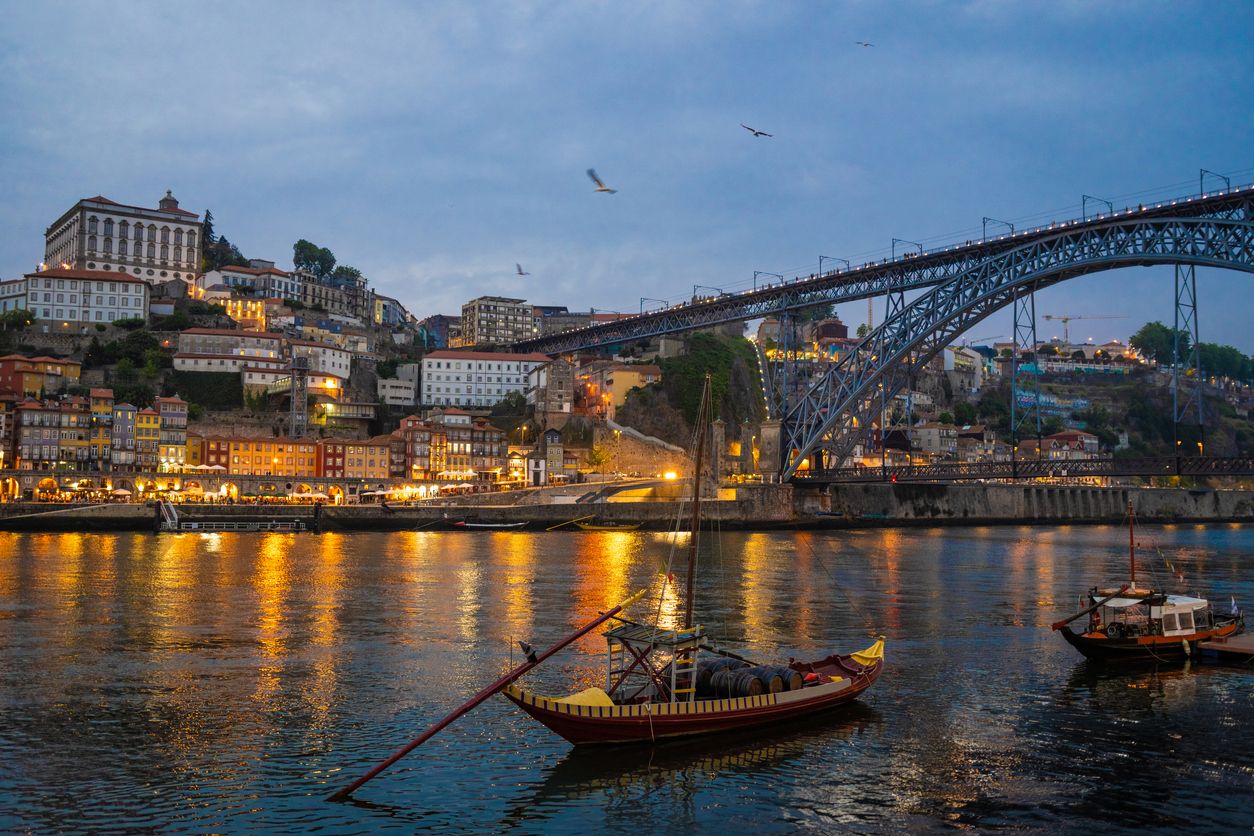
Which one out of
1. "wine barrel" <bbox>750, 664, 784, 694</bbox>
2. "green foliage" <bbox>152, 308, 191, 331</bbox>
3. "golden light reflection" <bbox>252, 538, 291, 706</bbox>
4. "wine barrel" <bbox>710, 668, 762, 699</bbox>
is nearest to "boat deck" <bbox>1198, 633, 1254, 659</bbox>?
"wine barrel" <bbox>750, 664, 784, 694</bbox>

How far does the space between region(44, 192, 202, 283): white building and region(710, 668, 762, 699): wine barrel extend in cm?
11342

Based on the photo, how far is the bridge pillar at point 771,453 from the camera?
248ft

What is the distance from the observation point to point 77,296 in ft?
340

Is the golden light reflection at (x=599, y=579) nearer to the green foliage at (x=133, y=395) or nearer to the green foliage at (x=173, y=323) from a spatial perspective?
the green foliage at (x=133, y=395)

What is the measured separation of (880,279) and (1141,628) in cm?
4484

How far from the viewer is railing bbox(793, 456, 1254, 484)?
52094mm

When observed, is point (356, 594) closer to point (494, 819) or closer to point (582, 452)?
point (494, 819)

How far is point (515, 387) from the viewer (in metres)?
112

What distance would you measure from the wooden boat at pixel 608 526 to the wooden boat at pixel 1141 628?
51861 millimetres

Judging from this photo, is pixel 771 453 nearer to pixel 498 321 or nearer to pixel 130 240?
pixel 498 321

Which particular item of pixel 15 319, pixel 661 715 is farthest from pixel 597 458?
pixel 661 715

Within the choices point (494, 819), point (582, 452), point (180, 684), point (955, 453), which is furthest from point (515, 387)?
point (494, 819)

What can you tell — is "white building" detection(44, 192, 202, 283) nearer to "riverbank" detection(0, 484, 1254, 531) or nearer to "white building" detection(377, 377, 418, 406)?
"white building" detection(377, 377, 418, 406)

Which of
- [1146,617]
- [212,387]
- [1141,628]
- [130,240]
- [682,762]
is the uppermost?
[130,240]
